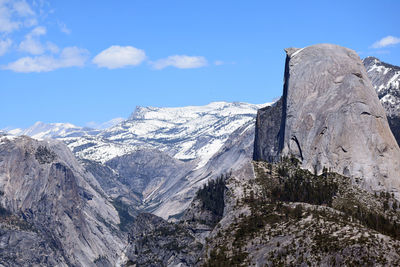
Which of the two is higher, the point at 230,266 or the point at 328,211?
the point at 328,211

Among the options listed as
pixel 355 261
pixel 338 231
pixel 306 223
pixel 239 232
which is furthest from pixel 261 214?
pixel 355 261

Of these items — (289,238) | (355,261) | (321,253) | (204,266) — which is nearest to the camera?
(355,261)

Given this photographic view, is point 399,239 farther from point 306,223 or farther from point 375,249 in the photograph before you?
point 306,223

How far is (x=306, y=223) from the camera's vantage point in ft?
597

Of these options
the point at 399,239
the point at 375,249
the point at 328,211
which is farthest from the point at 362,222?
the point at 375,249

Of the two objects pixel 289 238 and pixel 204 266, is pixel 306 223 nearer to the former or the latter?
pixel 289 238

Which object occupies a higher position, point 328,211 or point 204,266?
point 328,211

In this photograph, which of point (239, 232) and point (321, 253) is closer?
point (321, 253)

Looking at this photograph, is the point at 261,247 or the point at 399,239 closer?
the point at 399,239

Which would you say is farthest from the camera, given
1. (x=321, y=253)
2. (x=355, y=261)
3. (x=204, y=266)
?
(x=204, y=266)

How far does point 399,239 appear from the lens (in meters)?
162

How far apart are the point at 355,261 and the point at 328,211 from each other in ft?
148

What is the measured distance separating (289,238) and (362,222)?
2095cm

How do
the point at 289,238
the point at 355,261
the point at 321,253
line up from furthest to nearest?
the point at 289,238 → the point at 321,253 → the point at 355,261
